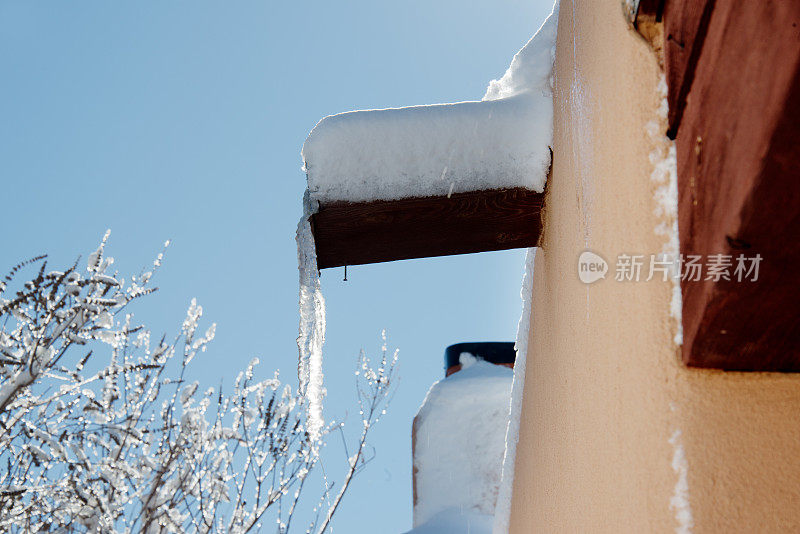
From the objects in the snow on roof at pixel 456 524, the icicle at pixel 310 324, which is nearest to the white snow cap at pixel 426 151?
the icicle at pixel 310 324

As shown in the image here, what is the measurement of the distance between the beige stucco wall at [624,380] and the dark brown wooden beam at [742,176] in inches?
2.2

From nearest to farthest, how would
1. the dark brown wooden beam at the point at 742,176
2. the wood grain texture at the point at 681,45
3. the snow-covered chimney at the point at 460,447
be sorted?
1. the dark brown wooden beam at the point at 742,176
2. the wood grain texture at the point at 681,45
3. the snow-covered chimney at the point at 460,447

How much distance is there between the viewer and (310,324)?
179 cm

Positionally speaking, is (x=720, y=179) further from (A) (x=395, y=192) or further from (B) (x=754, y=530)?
(A) (x=395, y=192)

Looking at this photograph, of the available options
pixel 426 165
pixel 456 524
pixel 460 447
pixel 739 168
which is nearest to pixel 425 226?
pixel 426 165

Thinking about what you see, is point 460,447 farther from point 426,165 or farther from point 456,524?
point 426,165

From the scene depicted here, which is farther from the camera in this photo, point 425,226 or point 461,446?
point 461,446

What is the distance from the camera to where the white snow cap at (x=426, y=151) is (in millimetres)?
1522

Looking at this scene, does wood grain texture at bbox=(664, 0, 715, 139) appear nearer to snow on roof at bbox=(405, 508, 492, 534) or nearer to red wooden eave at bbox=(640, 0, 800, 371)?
red wooden eave at bbox=(640, 0, 800, 371)

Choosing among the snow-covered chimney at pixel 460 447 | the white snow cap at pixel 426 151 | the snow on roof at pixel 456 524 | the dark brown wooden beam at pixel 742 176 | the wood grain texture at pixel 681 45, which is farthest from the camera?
the snow-covered chimney at pixel 460 447

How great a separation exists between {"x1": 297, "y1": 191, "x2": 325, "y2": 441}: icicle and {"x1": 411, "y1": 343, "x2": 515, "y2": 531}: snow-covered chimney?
356 cm

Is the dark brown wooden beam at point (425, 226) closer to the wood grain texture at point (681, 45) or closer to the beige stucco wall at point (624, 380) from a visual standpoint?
the beige stucco wall at point (624, 380)

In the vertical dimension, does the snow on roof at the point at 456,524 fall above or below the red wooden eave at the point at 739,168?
below

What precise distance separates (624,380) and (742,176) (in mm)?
406
